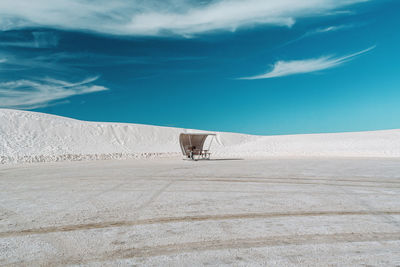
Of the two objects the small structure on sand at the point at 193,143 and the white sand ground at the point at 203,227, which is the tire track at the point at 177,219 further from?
the small structure on sand at the point at 193,143

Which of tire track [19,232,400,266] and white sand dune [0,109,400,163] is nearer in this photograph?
tire track [19,232,400,266]

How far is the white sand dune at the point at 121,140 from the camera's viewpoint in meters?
40.9

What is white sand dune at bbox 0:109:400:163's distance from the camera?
134 ft

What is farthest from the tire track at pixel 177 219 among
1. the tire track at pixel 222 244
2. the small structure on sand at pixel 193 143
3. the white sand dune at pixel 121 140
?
the white sand dune at pixel 121 140

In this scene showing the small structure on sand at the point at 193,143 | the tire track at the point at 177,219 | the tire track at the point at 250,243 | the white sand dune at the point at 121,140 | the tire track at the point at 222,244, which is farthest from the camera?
the white sand dune at the point at 121,140

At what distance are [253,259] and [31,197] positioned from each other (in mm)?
6215

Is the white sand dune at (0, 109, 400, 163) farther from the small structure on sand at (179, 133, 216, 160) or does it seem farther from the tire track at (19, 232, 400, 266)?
the tire track at (19, 232, 400, 266)

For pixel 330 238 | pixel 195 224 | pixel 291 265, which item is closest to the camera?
pixel 291 265

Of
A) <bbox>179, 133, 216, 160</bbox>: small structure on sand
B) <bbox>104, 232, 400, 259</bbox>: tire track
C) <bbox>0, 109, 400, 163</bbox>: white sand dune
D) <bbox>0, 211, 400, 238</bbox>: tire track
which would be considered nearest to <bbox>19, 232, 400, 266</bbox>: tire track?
<bbox>104, 232, 400, 259</bbox>: tire track

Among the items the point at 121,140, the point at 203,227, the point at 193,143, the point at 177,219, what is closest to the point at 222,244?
the point at 203,227

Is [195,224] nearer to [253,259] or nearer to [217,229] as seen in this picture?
[217,229]

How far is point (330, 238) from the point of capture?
13.4 feet

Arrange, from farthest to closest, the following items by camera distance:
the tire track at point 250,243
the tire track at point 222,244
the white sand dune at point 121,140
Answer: the white sand dune at point 121,140, the tire track at point 250,243, the tire track at point 222,244

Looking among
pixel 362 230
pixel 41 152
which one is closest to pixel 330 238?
pixel 362 230
